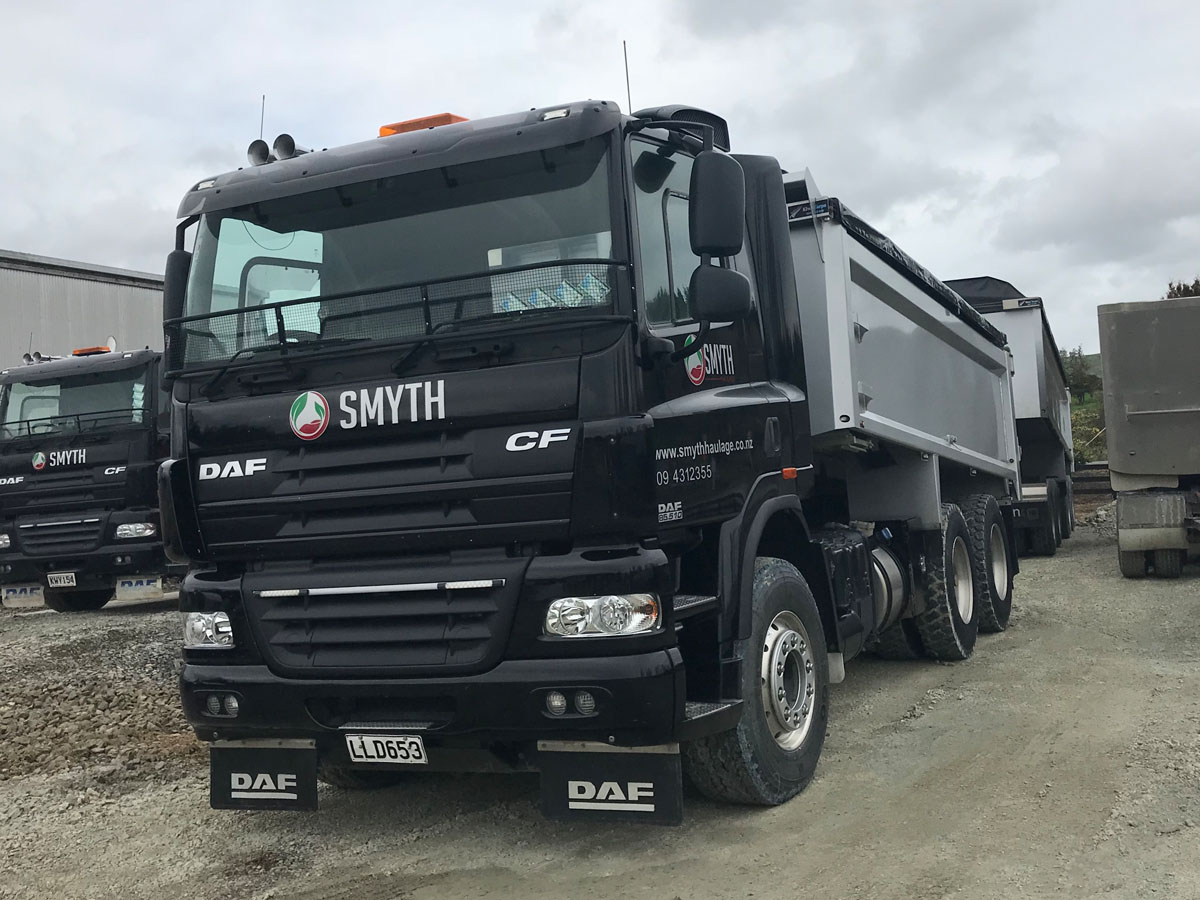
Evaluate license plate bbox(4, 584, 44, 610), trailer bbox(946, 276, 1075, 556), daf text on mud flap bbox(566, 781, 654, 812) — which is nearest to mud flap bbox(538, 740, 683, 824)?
daf text on mud flap bbox(566, 781, 654, 812)

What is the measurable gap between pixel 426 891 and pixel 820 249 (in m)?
3.58

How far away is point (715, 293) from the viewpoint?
437cm

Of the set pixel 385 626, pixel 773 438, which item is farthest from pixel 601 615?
pixel 773 438

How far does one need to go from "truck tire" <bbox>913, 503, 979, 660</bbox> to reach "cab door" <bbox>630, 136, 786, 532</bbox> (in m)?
3.30

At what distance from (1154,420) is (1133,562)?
4.84 feet

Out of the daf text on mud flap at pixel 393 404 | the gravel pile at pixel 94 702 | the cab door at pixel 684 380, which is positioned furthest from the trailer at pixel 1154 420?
the daf text on mud flap at pixel 393 404

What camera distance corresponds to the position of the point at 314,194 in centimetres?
471

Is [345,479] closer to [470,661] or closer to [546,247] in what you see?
[470,661]

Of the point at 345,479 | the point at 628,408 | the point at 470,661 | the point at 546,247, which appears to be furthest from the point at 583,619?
the point at 546,247

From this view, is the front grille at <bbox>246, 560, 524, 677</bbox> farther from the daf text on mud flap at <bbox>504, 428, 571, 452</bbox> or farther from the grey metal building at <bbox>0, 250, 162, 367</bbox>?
the grey metal building at <bbox>0, 250, 162, 367</bbox>

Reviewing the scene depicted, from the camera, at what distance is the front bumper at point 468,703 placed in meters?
4.01

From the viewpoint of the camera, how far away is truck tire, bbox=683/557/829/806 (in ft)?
15.3

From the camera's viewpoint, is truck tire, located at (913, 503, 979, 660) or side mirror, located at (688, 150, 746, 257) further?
truck tire, located at (913, 503, 979, 660)

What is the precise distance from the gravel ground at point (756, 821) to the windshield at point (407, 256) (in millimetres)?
1977
